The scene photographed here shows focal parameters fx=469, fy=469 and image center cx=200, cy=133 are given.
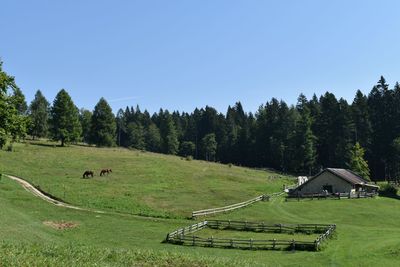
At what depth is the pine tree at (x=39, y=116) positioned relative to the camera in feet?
470

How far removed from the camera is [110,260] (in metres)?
21.9

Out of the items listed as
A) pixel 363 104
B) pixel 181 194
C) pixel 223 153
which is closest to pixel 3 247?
pixel 181 194

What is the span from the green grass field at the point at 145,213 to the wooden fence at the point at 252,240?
4.24ft

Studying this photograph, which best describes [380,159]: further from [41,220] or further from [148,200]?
[41,220]

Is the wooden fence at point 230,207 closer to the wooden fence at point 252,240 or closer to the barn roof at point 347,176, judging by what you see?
the wooden fence at point 252,240

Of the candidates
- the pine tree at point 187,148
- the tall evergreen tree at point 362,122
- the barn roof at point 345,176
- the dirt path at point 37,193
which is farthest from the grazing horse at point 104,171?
the pine tree at point 187,148

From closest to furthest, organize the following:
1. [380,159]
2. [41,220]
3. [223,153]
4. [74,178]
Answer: [41,220] → [74,178] → [380,159] → [223,153]

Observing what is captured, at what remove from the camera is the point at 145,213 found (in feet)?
180

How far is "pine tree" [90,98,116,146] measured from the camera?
126500mm

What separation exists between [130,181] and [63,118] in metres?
36.2

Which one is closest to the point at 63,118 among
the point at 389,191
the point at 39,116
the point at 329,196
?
the point at 39,116

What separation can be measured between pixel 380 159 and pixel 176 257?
11154 cm

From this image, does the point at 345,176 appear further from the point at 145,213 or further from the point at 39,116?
the point at 39,116

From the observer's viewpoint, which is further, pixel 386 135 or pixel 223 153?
pixel 223 153
